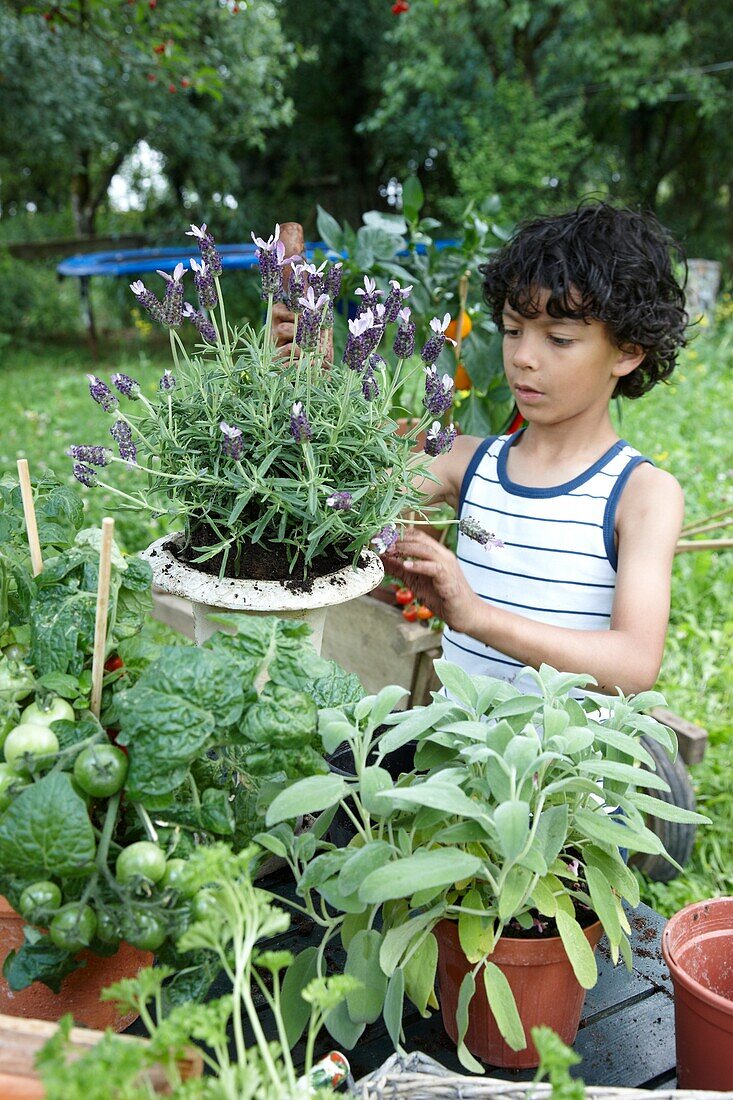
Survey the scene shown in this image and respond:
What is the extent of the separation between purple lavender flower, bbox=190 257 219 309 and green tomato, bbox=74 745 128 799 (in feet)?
1.87

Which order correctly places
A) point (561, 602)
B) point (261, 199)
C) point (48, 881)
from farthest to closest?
1. point (261, 199)
2. point (561, 602)
3. point (48, 881)

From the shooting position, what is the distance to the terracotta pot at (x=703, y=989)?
0.84 m

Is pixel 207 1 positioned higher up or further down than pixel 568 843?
higher up

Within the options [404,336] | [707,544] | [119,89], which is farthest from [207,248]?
[119,89]

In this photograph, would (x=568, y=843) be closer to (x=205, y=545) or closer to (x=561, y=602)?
(x=205, y=545)

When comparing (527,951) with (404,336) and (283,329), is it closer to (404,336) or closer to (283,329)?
(404,336)

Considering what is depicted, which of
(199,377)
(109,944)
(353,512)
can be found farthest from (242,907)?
(199,377)

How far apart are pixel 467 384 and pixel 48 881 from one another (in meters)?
1.82

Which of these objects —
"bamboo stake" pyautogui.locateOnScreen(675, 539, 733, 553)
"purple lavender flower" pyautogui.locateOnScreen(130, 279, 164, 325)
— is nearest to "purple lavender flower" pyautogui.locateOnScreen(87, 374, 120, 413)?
"purple lavender flower" pyautogui.locateOnScreen(130, 279, 164, 325)

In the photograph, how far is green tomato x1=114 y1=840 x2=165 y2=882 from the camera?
76 centimetres

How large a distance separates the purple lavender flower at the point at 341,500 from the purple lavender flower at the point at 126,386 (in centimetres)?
29

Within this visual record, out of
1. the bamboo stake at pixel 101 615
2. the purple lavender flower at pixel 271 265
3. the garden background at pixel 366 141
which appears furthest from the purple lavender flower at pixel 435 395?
the garden background at pixel 366 141

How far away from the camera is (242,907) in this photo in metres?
0.78

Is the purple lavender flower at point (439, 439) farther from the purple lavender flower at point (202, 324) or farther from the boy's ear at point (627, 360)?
the boy's ear at point (627, 360)
